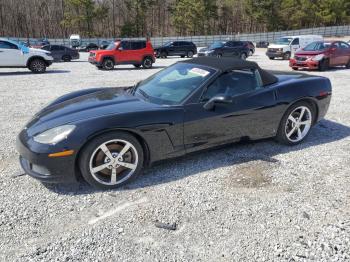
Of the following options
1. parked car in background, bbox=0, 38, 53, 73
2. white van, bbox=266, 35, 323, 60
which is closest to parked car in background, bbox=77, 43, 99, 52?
white van, bbox=266, 35, 323, 60

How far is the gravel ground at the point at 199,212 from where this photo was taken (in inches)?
95.8

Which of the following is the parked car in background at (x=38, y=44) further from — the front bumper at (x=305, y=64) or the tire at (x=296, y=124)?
the tire at (x=296, y=124)

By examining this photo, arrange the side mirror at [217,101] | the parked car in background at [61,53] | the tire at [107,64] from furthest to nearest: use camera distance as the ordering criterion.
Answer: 1. the parked car in background at [61,53]
2. the tire at [107,64]
3. the side mirror at [217,101]

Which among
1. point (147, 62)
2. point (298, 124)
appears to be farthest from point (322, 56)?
point (298, 124)

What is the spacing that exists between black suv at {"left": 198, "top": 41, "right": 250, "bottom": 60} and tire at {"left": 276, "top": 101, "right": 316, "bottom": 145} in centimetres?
1768

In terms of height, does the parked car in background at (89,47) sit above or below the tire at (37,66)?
above

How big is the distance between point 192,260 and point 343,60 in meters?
Result: 15.2

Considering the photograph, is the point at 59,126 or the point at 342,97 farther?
the point at 342,97

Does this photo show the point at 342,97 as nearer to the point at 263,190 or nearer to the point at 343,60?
the point at 263,190

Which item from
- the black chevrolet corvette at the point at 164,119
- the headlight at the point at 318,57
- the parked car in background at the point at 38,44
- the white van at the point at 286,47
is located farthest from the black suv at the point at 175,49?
the black chevrolet corvette at the point at 164,119

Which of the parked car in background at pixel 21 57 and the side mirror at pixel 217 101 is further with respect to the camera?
the parked car in background at pixel 21 57

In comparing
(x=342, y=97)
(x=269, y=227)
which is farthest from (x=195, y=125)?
(x=342, y=97)

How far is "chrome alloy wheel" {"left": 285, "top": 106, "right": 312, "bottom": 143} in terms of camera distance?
4.46m

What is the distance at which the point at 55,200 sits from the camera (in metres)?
3.10
